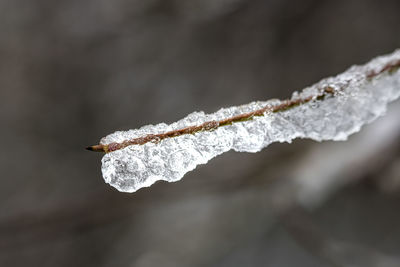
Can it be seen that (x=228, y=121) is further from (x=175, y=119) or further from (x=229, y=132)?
(x=175, y=119)

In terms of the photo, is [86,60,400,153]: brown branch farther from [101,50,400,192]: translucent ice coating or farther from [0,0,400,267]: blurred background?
[0,0,400,267]: blurred background

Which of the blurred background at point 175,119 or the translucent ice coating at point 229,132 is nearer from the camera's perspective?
the translucent ice coating at point 229,132

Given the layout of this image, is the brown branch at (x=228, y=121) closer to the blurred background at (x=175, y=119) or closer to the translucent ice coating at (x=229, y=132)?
the translucent ice coating at (x=229, y=132)

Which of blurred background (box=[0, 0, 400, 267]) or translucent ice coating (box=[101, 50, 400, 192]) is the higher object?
blurred background (box=[0, 0, 400, 267])

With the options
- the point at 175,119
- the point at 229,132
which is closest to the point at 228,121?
the point at 229,132

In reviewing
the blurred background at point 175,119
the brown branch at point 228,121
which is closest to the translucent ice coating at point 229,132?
the brown branch at point 228,121

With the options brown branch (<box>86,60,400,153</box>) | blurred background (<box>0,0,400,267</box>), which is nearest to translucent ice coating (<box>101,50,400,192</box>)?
brown branch (<box>86,60,400,153</box>)

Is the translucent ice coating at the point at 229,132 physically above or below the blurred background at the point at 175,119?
below

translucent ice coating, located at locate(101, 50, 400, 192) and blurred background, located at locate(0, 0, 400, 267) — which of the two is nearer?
Result: translucent ice coating, located at locate(101, 50, 400, 192)
